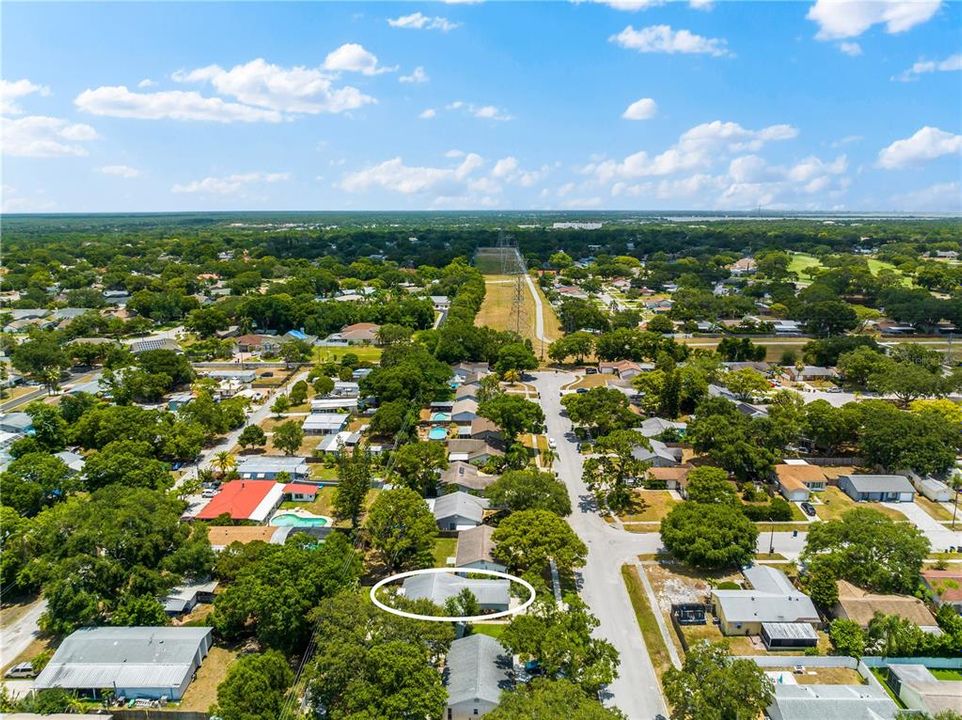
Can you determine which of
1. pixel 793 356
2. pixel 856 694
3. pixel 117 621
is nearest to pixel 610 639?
pixel 856 694

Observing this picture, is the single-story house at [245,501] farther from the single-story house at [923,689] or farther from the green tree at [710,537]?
the single-story house at [923,689]

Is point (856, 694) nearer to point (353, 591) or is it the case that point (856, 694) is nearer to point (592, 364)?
point (353, 591)

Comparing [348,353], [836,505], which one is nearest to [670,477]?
[836,505]

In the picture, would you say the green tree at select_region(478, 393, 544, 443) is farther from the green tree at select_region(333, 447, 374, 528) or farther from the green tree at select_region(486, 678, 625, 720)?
the green tree at select_region(486, 678, 625, 720)

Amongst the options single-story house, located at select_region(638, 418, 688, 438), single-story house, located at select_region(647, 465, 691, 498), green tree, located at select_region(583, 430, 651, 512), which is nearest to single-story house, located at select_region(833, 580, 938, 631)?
green tree, located at select_region(583, 430, 651, 512)

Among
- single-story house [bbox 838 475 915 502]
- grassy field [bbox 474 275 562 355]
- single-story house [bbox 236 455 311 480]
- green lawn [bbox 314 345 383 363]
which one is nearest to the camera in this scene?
single-story house [bbox 838 475 915 502]

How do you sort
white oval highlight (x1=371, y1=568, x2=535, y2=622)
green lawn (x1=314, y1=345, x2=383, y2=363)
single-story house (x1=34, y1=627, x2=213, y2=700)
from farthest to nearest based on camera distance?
green lawn (x1=314, y1=345, x2=383, y2=363) → white oval highlight (x1=371, y1=568, x2=535, y2=622) → single-story house (x1=34, y1=627, x2=213, y2=700)
